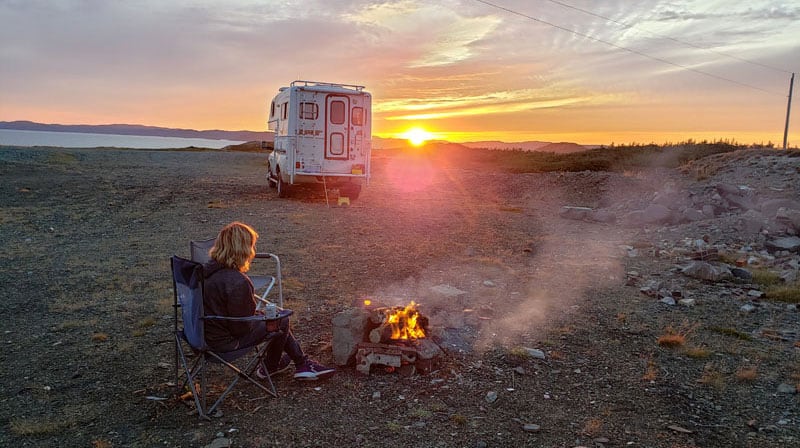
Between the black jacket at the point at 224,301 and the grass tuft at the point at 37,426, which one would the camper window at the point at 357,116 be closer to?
the black jacket at the point at 224,301

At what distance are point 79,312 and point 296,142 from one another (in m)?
8.45

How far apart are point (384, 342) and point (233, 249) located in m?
1.55

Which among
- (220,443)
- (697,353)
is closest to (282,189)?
(697,353)

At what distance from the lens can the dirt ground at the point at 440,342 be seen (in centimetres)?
368

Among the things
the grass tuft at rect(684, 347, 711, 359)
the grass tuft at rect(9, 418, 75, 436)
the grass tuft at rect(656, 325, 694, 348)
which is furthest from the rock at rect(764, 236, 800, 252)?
the grass tuft at rect(9, 418, 75, 436)

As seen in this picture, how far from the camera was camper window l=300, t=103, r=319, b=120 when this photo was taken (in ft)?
44.2

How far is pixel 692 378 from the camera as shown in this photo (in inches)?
179

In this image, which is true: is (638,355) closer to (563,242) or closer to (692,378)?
(692,378)

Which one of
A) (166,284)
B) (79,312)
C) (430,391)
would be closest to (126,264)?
(166,284)

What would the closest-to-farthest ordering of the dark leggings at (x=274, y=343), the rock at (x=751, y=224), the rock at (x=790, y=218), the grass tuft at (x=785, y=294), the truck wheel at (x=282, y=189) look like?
the dark leggings at (x=274, y=343) < the grass tuft at (x=785, y=294) < the rock at (x=790, y=218) < the rock at (x=751, y=224) < the truck wheel at (x=282, y=189)

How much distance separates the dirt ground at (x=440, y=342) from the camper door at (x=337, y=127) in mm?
2910

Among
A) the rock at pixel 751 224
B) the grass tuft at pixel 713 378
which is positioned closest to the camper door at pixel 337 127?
the rock at pixel 751 224

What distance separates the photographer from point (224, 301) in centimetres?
381

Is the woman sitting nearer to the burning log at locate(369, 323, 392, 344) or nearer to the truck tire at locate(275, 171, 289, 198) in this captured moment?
the burning log at locate(369, 323, 392, 344)
